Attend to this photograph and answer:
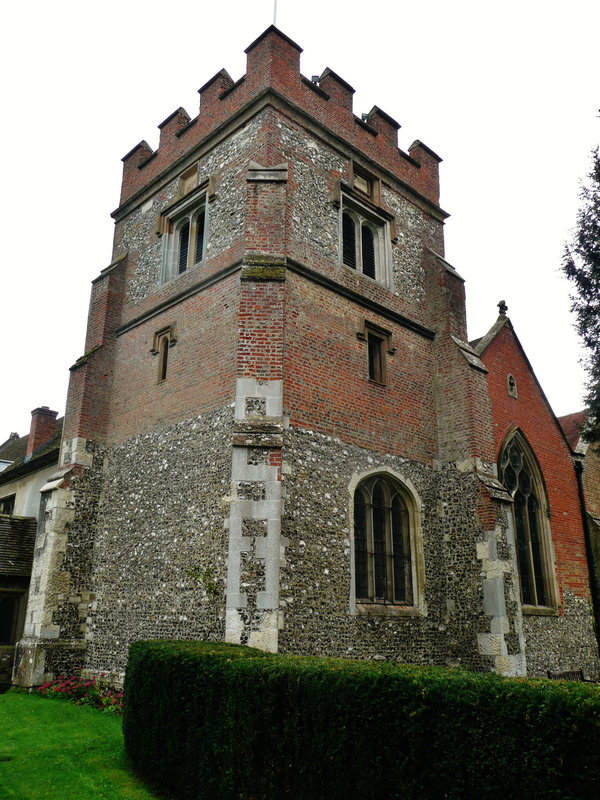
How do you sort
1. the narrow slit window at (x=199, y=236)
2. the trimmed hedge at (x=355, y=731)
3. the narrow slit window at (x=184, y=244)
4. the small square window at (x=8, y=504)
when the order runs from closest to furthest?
1. the trimmed hedge at (x=355, y=731)
2. the narrow slit window at (x=199, y=236)
3. the narrow slit window at (x=184, y=244)
4. the small square window at (x=8, y=504)

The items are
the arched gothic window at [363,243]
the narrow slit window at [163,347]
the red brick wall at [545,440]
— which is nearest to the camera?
the narrow slit window at [163,347]

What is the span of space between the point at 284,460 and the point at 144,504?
394 cm

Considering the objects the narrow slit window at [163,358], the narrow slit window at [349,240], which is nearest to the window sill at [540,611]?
the narrow slit window at [349,240]

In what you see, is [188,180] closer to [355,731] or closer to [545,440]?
[545,440]

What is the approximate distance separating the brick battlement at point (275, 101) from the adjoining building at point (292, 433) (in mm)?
73

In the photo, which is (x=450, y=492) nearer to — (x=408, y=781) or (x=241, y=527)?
(x=241, y=527)

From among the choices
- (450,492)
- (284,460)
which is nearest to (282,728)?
(284,460)

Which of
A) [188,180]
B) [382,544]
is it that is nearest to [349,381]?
[382,544]

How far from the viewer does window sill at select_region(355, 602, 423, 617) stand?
12398 mm

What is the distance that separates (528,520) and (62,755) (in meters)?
12.9

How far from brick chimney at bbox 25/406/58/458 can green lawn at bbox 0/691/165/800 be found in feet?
46.1

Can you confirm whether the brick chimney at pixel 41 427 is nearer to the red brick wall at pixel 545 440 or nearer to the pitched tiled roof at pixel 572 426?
the red brick wall at pixel 545 440

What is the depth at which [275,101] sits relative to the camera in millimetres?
14680

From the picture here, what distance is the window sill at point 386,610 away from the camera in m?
12.4
